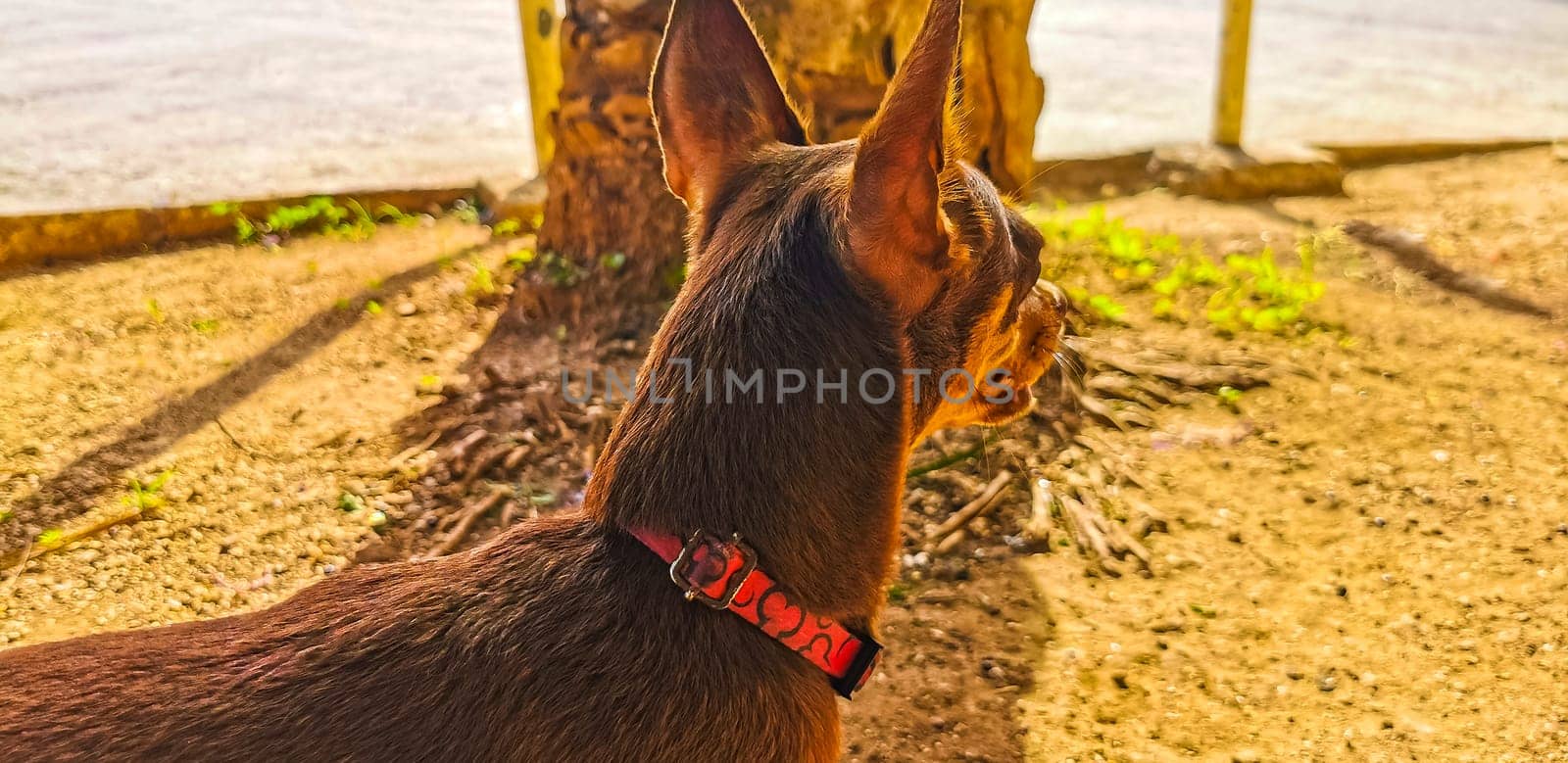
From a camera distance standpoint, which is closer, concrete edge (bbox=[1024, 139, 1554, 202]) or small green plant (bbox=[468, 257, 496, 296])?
small green plant (bbox=[468, 257, 496, 296])

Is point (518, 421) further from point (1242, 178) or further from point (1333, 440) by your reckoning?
point (1242, 178)

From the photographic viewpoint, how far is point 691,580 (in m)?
1.72

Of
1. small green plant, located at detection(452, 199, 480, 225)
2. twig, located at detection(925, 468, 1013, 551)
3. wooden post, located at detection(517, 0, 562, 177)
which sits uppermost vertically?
wooden post, located at detection(517, 0, 562, 177)

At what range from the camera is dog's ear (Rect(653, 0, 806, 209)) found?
2.10 m

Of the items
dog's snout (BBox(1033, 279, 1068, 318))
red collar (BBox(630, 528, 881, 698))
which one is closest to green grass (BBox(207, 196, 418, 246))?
dog's snout (BBox(1033, 279, 1068, 318))

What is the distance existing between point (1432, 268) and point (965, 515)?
11.9 ft

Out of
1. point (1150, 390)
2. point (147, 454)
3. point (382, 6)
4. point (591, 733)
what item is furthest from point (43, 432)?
point (382, 6)

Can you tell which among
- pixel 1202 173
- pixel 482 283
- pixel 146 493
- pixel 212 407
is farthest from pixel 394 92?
pixel 1202 173

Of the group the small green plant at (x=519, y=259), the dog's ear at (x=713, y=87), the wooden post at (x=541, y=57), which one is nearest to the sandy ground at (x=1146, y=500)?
the small green plant at (x=519, y=259)

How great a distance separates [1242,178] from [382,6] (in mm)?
6905

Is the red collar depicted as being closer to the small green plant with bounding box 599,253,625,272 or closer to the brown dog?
the brown dog

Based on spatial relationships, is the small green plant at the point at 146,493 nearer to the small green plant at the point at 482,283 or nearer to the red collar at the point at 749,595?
the small green plant at the point at 482,283

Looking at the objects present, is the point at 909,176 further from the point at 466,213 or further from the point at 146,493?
the point at 466,213

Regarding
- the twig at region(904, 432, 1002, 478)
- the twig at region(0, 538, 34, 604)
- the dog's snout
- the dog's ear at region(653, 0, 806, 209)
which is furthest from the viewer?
the twig at region(904, 432, 1002, 478)
